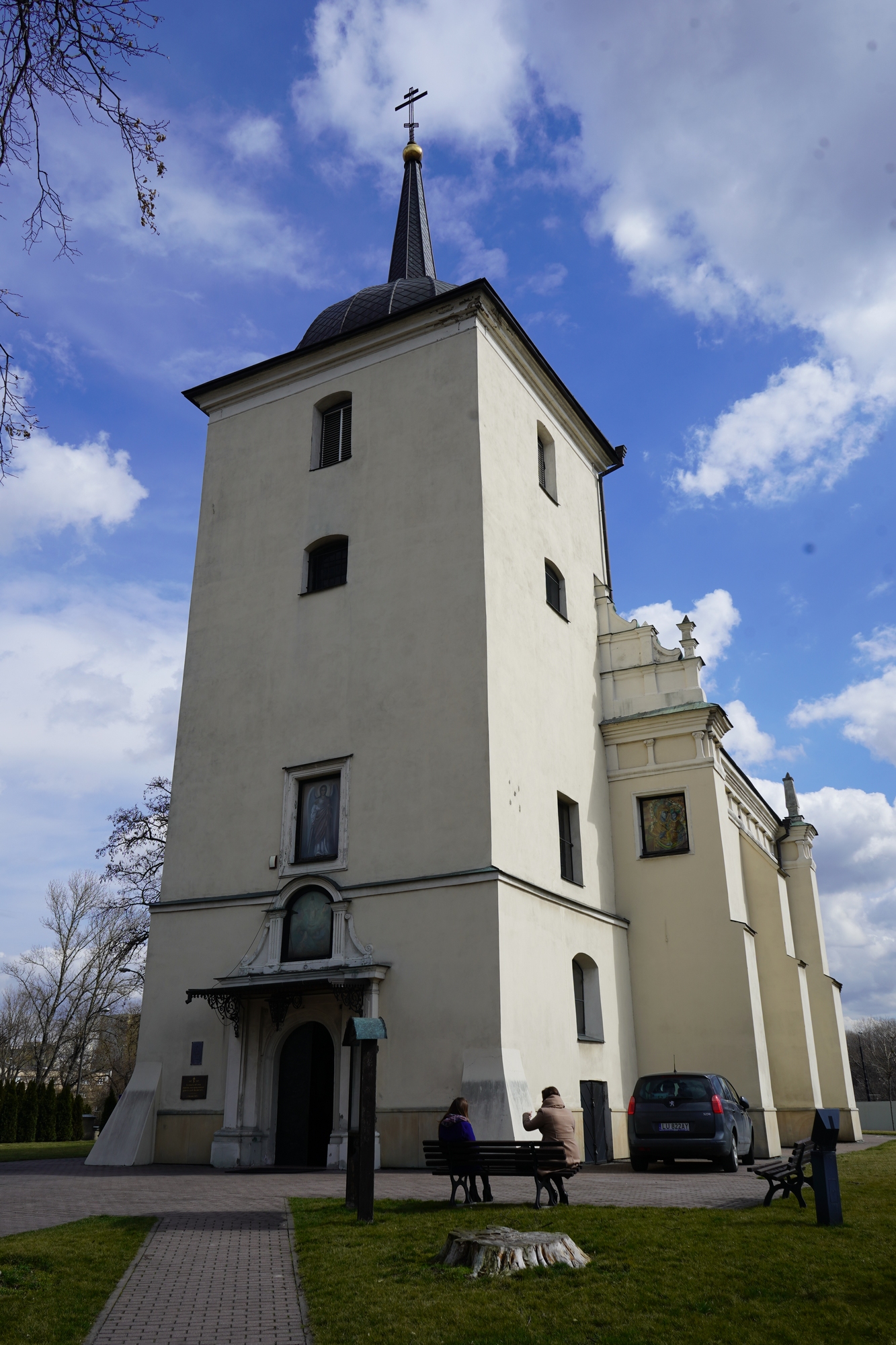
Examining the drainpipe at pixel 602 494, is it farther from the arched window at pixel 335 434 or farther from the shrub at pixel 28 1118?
the shrub at pixel 28 1118

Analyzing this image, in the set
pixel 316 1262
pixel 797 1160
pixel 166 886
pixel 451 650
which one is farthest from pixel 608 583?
pixel 316 1262

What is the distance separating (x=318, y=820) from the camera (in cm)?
1875

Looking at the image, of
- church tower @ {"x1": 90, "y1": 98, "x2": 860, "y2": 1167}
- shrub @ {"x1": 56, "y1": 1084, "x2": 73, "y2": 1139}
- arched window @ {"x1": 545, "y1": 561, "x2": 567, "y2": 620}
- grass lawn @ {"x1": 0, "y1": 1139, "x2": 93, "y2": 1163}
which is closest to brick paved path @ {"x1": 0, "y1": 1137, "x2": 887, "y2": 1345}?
church tower @ {"x1": 90, "y1": 98, "x2": 860, "y2": 1167}

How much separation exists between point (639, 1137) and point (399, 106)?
95.4 ft

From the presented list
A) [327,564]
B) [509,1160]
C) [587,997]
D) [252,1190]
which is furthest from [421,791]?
[509,1160]

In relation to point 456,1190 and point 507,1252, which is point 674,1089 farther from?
point 507,1252

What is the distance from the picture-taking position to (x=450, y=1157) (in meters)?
10.8

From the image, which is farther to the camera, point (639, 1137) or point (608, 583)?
point (608, 583)

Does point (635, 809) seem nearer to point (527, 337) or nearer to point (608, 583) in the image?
point (608, 583)

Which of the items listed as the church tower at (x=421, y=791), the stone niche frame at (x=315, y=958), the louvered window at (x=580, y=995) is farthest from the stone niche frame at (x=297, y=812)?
the louvered window at (x=580, y=995)

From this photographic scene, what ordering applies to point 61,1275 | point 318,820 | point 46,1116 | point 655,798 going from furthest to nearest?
1. point 46,1116
2. point 655,798
3. point 318,820
4. point 61,1275

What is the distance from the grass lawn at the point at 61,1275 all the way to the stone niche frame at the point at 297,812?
27.4 feet

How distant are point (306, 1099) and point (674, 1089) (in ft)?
19.5

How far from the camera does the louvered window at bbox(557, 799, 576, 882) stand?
783 inches
